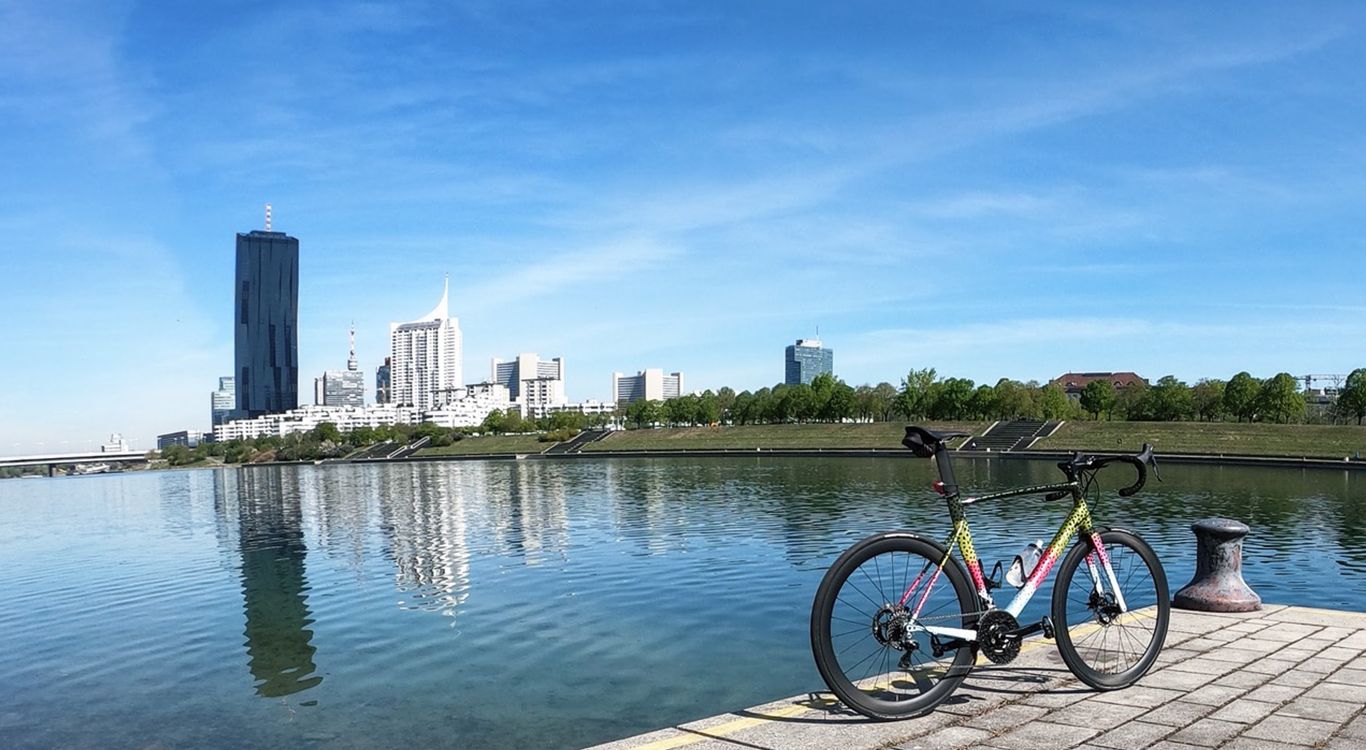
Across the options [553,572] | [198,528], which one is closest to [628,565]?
[553,572]

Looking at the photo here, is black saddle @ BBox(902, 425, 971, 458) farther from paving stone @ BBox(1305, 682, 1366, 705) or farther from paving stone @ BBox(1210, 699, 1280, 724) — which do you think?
paving stone @ BBox(1305, 682, 1366, 705)

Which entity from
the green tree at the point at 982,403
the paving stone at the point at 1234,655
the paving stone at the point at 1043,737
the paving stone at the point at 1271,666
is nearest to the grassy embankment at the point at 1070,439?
the green tree at the point at 982,403

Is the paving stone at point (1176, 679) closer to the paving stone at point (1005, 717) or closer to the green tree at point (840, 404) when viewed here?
the paving stone at point (1005, 717)

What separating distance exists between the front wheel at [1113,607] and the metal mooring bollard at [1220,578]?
98.5 inches

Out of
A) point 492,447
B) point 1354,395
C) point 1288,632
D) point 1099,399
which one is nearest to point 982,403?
point 1099,399

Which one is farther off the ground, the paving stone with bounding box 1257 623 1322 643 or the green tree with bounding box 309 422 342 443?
the paving stone with bounding box 1257 623 1322 643

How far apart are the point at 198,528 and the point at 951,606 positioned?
36.8 m

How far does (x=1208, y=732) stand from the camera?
570cm

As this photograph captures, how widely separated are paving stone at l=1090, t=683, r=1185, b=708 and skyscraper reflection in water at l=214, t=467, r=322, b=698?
9.56 meters

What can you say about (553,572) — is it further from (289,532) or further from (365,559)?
(289,532)

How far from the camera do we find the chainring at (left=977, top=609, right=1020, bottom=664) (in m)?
6.25

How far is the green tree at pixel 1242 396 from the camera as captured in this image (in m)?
95.6

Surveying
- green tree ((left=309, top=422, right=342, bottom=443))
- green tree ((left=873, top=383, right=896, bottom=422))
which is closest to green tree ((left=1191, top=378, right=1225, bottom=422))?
green tree ((left=873, top=383, right=896, bottom=422))

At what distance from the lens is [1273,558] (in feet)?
68.9
